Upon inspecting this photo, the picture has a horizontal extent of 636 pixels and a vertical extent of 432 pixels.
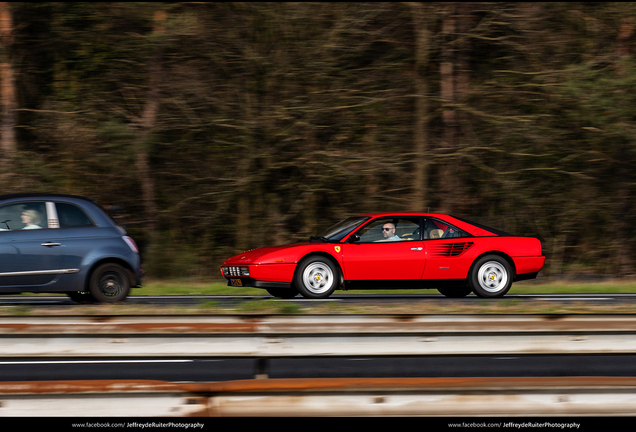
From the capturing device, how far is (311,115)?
54.3ft

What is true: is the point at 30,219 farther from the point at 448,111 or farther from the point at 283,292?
the point at 448,111

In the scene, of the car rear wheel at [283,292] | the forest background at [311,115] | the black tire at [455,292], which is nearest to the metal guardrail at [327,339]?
the car rear wheel at [283,292]

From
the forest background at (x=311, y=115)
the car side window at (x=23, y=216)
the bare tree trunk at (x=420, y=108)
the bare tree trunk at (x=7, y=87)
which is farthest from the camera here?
the bare tree trunk at (x=420, y=108)

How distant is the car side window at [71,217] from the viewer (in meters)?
9.08

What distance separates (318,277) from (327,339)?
670cm

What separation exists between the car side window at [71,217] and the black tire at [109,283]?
642 mm

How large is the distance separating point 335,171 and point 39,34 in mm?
7937

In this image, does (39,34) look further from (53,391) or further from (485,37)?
(53,391)

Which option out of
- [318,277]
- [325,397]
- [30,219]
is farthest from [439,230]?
[325,397]

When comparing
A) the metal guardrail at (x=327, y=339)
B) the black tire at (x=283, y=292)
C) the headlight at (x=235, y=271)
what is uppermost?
the headlight at (x=235, y=271)

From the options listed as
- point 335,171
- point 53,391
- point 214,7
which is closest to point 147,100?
point 214,7

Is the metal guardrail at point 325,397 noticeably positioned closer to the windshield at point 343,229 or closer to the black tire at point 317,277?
the black tire at point 317,277

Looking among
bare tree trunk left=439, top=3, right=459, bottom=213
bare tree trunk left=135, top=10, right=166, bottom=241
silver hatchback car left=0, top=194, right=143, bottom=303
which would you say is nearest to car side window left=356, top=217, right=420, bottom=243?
silver hatchback car left=0, top=194, right=143, bottom=303

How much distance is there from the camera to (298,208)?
56.1 feet
